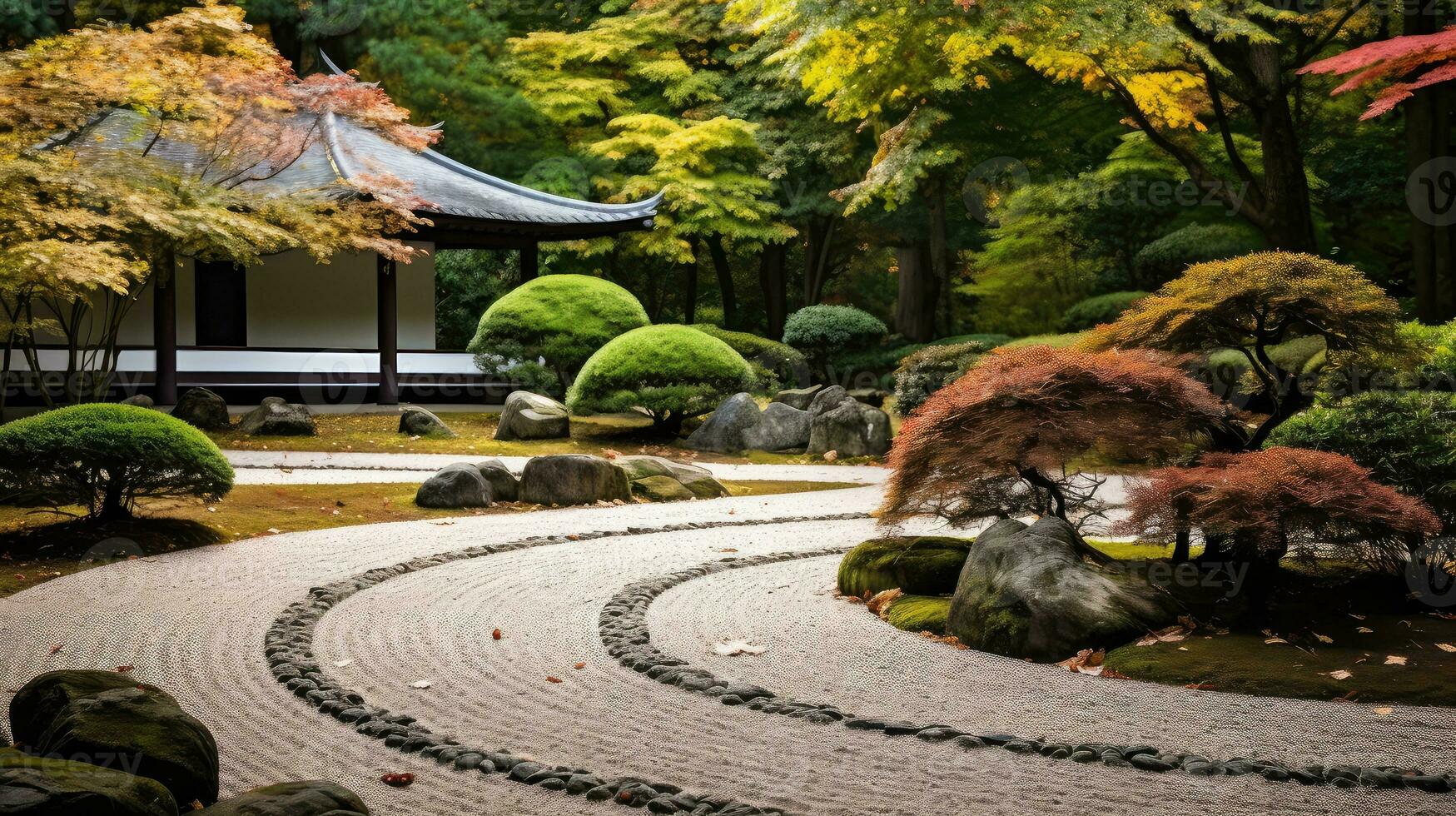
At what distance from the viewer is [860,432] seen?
48.8ft

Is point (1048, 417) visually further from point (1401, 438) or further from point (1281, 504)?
point (1401, 438)

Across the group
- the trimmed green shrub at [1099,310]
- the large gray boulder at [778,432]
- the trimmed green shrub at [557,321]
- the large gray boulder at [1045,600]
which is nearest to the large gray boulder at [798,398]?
the large gray boulder at [778,432]

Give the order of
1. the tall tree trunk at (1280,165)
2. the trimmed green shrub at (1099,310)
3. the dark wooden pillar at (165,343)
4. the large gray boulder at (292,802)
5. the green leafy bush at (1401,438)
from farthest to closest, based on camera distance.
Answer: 1. the trimmed green shrub at (1099,310)
2. the dark wooden pillar at (165,343)
3. the tall tree trunk at (1280,165)
4. the green leafy bush at (1401,438)
5. the large gray boulder at (292,802)

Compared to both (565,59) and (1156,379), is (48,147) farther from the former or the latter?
(565,59)

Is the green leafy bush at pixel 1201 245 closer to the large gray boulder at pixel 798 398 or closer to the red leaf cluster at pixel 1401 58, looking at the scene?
the large gray boulder at pixel 798 398

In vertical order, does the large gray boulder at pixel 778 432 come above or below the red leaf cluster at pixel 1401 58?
below

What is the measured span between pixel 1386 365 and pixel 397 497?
305 inches

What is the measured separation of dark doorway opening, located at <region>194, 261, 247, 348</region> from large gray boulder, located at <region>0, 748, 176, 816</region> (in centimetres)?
1761

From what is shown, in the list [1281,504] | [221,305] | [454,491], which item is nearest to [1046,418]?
[1281,504]

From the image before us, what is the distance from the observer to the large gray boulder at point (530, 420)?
15734mm

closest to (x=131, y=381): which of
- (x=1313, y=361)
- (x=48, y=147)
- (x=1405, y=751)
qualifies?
(x=48, y=147)

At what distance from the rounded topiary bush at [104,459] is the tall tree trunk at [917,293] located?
1794 cm

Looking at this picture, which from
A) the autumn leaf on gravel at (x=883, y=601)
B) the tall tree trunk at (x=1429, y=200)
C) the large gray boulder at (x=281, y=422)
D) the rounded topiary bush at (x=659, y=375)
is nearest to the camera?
the autumn leaf on gravel at (x=883, y=601)

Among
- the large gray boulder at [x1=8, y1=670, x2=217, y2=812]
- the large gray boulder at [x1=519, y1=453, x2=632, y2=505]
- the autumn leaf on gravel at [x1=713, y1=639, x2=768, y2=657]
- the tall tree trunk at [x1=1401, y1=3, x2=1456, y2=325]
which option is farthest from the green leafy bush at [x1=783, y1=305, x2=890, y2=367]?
the large gray boulder at [x1=8, y1=670, x2=217, y2=812]
